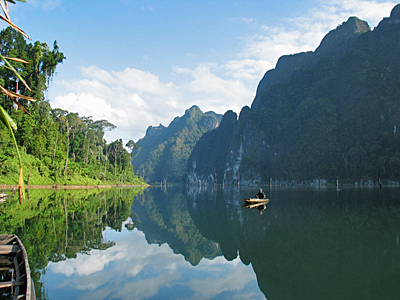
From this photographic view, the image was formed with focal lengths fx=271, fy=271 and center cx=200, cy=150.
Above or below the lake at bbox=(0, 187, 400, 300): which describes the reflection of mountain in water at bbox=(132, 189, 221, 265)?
below

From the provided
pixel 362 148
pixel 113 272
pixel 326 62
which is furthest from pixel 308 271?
pixel 326 62

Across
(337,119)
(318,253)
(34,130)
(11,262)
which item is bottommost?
(318,253)

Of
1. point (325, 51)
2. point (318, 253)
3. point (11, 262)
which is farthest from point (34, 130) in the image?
point (325, 51)

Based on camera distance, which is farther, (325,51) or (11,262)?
(325,51)

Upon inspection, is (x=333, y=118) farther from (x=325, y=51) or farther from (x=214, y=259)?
(x=214, y=259)

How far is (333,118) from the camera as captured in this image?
105 metres

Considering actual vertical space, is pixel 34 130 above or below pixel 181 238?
above

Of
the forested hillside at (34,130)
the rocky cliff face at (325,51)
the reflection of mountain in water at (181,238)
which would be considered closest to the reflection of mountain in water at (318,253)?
the reflection of mountain in water at (181,238)

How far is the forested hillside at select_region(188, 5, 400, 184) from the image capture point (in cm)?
8350

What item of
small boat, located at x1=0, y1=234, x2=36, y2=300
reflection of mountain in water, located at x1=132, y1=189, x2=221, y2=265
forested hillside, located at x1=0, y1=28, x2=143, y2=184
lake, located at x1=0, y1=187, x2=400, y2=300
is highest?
forested hillside, located at x1=0, y1=28, x2=143, y2=184

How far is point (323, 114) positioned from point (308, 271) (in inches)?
4523

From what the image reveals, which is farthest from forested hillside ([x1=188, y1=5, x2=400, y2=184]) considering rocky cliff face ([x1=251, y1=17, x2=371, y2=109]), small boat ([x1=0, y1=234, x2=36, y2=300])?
small boat ([x1=0, y1=234, x2=36, y2=300])

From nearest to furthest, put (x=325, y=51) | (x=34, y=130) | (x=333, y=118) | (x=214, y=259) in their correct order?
(x=214, y=259) < (x=34, y=130) < (x=333, y=118) < (x=325, y=51)

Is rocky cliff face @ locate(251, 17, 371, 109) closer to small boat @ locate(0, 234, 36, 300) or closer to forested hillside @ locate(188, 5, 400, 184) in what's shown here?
forested hillside @ locate(188, 5, 400, 184)
